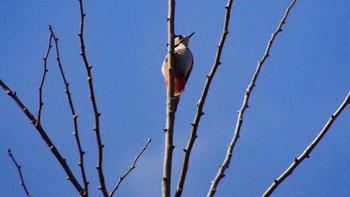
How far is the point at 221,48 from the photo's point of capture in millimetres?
2260

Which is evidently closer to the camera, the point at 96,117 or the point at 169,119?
the point at 96,117

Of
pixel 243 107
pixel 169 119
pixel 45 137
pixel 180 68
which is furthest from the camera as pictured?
pixel 180 68

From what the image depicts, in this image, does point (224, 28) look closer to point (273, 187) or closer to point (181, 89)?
point (273, 187)

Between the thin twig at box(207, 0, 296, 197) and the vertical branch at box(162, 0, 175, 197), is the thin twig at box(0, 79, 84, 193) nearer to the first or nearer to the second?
the vertical branch at box(162, 0, 175, 197)

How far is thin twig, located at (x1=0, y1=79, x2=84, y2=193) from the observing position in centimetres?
216

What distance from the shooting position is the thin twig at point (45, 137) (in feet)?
7.10

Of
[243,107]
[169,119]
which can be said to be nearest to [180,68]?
[243,107]

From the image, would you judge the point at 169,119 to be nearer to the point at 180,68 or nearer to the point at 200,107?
the point at 200,107

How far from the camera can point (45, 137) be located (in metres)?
2.17

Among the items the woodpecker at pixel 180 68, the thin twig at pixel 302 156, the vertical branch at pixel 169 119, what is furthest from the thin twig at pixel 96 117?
the woodpecker at pixel 180 68

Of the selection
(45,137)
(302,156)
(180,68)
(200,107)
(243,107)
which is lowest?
(302,156)

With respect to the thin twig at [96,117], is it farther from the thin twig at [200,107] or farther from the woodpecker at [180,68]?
the woodpecker at [180,68]

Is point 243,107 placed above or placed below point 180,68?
below

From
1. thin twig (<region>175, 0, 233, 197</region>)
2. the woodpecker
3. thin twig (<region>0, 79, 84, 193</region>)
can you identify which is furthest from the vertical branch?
the woodpecker
